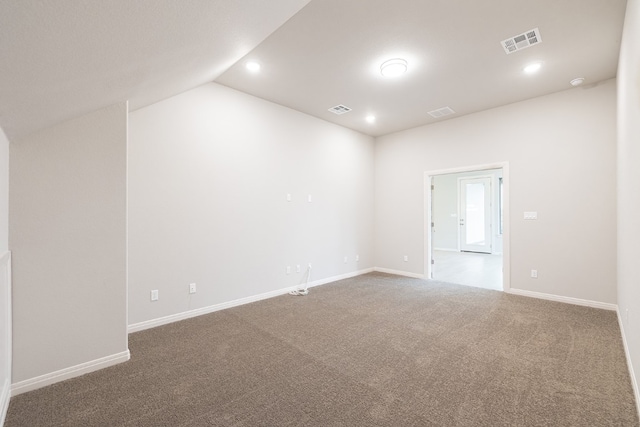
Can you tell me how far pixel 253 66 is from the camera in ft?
10.8

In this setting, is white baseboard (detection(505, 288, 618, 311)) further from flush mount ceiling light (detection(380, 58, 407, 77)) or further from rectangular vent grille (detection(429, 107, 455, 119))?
flush mount ceiling light (detection(380, 58, 407, 77))

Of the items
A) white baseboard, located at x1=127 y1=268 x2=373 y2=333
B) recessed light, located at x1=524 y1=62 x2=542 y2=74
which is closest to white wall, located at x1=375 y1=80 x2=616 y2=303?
recessed light, located at x1=524 y1=62 x2=542 y2=74

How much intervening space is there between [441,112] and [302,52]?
2.85 metres

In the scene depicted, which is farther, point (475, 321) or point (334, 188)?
point (334, 188)

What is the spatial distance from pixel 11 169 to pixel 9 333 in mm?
1115

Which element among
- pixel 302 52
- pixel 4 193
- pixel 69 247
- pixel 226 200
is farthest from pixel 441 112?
pixel 4 193

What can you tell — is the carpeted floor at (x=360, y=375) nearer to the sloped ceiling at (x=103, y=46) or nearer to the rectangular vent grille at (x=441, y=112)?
the sloped ceiling at (x=103, y=46)

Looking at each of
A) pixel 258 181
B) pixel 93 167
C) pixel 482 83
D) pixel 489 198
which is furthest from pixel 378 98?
pixel 489 198

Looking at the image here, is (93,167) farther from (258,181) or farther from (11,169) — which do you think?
(258,181)

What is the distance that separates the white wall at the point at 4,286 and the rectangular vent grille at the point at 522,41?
416 centimetres

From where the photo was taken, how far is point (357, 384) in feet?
6.77

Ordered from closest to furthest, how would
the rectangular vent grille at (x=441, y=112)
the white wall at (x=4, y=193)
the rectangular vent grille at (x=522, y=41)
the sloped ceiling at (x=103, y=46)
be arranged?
the sloped ceiling at (x=103, y=46)
the white wall at (x=4, y=193)
the rectangular vent grille at (x=522, y=41)
the rectangular vent grille at (x=441, y=112)

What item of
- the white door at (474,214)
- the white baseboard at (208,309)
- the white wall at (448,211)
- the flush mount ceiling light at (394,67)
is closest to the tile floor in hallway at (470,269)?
the white door at (474,214)

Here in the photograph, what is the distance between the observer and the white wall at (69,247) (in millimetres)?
2016
